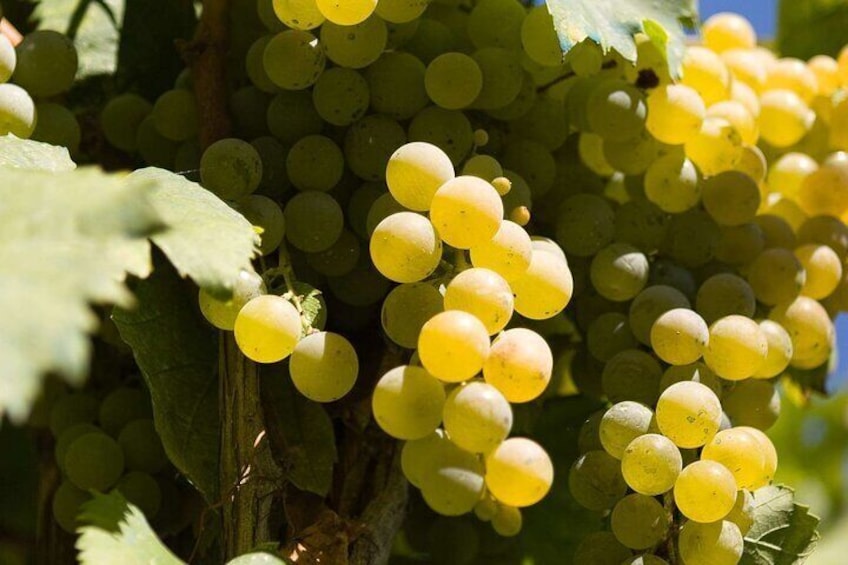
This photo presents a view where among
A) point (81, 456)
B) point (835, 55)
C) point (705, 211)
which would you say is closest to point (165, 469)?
point (81, 456)

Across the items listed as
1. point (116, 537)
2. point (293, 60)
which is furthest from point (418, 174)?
point (116, 537)

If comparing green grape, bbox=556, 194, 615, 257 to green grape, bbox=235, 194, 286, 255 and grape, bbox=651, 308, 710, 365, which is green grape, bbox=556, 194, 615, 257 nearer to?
grape, bbox=651, 308, 710, 365

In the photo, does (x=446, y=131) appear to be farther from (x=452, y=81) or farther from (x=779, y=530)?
(x=779, y=530)

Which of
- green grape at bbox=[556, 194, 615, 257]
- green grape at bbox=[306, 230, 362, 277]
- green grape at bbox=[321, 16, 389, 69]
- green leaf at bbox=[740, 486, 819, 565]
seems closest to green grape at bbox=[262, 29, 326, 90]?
green grape at bbox=[321, 16, 389, 69]

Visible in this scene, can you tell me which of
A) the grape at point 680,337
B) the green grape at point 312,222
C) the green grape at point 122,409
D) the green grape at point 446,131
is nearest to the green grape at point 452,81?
the green grape at point 446,131

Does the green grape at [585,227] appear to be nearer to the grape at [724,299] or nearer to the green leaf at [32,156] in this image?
the grape at [724,299]
